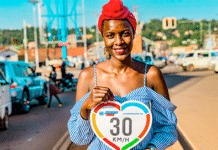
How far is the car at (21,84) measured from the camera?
10625 millimetres

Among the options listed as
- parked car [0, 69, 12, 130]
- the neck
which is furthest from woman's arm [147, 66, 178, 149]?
parked car [0, 69, 12, 130]

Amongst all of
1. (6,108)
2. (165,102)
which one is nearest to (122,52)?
(165,102)

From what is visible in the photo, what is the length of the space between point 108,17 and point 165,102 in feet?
1.97

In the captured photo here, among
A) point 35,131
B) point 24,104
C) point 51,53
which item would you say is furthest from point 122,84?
point 51,53

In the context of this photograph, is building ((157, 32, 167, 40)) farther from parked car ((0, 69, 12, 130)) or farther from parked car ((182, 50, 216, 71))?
parked car ((0, 69, 12, 130))

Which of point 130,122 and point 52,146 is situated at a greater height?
point 130,122

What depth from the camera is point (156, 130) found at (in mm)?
1970

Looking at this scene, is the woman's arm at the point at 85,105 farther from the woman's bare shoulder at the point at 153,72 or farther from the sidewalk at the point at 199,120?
the sidewalk at the point at 199,120

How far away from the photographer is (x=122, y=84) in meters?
2.00

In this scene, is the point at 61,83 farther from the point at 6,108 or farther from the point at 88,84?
the point at 88,84

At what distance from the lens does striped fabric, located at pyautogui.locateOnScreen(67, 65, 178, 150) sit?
73.4 inches

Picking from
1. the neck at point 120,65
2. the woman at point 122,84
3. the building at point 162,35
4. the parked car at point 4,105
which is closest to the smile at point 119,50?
the woman at point 122,84

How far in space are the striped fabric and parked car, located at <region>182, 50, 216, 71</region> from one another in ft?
101

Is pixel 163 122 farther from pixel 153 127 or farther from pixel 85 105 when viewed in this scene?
pixel 85 105
